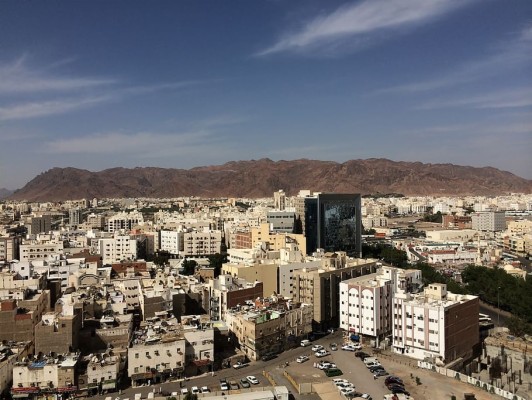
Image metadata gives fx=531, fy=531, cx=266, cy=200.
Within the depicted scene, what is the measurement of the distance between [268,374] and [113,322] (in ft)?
13.3

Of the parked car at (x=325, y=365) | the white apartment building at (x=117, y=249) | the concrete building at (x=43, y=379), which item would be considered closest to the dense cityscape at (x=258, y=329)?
the concrete building at (x=43, y=379)

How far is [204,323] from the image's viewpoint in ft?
41.4

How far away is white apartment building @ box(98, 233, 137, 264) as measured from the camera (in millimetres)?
25941

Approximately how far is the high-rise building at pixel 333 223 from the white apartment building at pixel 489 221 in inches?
796

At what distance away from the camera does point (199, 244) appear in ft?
93.5

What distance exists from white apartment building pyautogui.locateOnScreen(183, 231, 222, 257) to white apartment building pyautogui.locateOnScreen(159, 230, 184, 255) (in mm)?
393

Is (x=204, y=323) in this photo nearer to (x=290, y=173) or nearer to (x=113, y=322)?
(x=113, y=322)

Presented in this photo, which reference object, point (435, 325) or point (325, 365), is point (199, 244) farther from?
point (435, 325)

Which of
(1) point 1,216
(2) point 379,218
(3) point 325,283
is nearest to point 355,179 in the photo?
(2) point 379,218

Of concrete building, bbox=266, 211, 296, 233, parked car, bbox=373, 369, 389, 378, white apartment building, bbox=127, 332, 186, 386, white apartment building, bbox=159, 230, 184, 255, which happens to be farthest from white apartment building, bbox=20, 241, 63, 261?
parked car, bbox=373, 369, 389, 378

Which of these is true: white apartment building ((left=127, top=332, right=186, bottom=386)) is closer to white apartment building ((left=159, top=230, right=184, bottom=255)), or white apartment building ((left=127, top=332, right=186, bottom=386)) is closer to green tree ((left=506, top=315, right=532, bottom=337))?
green tree ((left=506, top=315, right=532, bottom=337))

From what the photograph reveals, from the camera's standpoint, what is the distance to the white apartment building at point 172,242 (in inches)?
1134

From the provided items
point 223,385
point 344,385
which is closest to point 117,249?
point 223,385

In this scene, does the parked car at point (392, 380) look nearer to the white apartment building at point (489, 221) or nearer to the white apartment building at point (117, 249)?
the white apartment building at point (117, 249)
